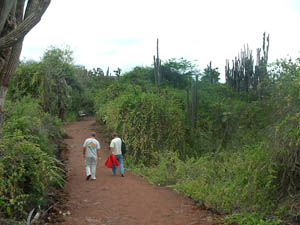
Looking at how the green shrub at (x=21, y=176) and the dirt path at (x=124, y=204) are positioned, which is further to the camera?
the dirt path at (x=124, y=204)

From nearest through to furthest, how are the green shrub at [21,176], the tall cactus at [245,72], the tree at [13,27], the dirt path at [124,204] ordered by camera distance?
the tree at [13,27], the green shrub at [21,176], the dirt path at [124,204], the tall cactus at [245,72]

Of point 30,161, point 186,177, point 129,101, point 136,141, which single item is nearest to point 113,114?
point 129,101

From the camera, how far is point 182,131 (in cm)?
1672

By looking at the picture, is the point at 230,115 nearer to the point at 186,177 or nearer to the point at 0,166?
the point at 186,177

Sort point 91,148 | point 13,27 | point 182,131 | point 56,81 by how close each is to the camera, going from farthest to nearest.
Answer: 1. point 56,81
2. point 182,131
3. point 91,148
4. point 13,27

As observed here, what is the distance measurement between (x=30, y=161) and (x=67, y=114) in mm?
21024

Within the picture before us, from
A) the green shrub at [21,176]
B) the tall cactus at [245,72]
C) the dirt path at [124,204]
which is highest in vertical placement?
the tall cactus at [245,72]

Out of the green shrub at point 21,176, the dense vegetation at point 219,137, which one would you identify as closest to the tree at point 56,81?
the dense vegetation at point 219,137

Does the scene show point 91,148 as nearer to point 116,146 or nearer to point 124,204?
point 116,146

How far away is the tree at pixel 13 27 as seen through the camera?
178 inches

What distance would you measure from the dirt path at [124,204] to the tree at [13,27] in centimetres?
311

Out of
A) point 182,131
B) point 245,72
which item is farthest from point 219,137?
point 245,72

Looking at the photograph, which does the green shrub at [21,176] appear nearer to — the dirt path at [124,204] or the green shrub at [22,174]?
the green shrub at [22,174]

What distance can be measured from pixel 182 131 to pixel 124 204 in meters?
9.31
